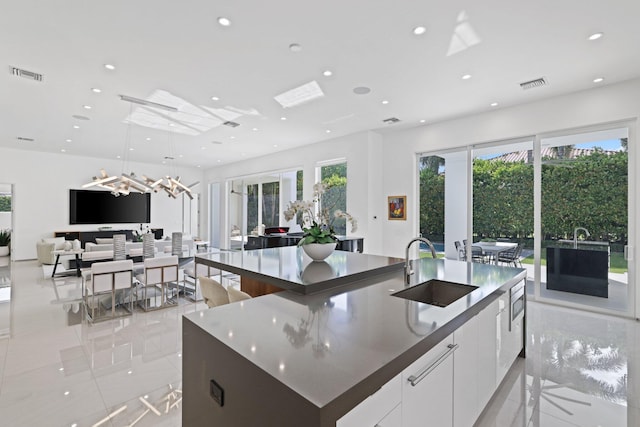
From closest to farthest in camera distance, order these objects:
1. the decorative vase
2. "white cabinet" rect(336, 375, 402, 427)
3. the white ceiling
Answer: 1. "white cabinet" rect(336, 375, 402, 427)
2. the decorative vase
3. the white ceiling

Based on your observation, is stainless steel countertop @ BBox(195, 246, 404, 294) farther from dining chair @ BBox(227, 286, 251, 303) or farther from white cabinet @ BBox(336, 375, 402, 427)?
white cabinet @ BBox(336, 375, 402, 427)

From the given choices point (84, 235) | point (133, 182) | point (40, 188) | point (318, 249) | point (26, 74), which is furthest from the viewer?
point (84, 235)

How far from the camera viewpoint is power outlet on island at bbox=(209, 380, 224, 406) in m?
1.18

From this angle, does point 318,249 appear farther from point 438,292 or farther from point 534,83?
point 534,83

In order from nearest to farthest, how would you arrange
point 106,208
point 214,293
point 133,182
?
Result: 1. point 214,293
2. point 133,182
3. point 106,208

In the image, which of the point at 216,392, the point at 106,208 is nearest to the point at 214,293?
the point at 216,392

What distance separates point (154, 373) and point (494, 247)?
5.36 m

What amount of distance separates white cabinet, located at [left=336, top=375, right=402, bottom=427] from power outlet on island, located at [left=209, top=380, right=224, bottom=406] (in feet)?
1.81

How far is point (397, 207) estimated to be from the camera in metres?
6.74

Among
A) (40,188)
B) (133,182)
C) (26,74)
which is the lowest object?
(133,182)

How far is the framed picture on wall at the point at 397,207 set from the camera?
6.62 m

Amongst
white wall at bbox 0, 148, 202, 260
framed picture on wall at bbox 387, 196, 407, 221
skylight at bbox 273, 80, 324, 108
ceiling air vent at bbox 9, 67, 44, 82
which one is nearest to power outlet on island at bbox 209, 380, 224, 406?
skylight at bbox 273, 80, 324, 108

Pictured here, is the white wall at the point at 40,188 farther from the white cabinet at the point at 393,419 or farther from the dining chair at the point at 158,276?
the white cabinet at the point at 393,419

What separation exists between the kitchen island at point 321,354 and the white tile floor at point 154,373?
848mm
